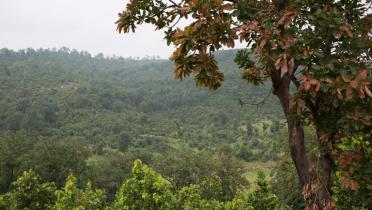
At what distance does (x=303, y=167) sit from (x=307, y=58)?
1.25 m

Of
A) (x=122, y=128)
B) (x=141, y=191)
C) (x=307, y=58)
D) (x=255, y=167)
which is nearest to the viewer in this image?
(x=307, y=58)

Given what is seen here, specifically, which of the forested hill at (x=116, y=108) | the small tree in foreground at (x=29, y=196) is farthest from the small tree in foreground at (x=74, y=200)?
the forested hill at (x=116, y=108)

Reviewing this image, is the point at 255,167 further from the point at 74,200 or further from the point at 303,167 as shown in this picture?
the point at 303,167

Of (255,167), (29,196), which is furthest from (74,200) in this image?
(255,167)

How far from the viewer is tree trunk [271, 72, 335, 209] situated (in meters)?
3.43

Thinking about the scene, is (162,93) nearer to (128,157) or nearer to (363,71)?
(128,157)

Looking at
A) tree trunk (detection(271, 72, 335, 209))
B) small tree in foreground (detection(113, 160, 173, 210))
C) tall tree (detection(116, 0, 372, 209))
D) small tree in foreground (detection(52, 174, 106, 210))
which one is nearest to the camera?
tall tree (detection(116, 0, 372, 209))

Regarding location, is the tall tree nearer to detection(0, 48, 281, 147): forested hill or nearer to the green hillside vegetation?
the green hillside vegetation

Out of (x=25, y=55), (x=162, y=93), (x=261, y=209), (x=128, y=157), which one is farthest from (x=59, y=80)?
(x=261, y=209)

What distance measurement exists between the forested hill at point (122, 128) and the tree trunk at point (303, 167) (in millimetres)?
20532

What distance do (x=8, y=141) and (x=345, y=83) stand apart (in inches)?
1589

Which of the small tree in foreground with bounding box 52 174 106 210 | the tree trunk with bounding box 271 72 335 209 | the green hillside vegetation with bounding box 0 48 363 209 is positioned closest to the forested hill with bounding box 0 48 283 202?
the green hillside vegetation with bounding box 0 48 363 209

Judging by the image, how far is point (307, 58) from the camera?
9.14 feet

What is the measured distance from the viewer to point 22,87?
350ft
